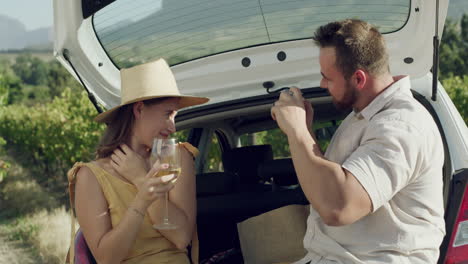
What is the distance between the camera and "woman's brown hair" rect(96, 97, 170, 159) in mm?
2910

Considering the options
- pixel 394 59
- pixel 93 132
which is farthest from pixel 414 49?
pixel 93 132

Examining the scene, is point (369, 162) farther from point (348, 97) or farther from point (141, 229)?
point (141, 229)

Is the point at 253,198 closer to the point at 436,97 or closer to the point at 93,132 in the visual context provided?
the point at 436,97

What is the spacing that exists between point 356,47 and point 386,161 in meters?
0.40

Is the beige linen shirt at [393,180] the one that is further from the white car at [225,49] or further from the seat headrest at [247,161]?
the seat headrest at [247,161]

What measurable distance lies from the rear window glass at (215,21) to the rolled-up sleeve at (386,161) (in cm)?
116

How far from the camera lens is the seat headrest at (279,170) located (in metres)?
3.67

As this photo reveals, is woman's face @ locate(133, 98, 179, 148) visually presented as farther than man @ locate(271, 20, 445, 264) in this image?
Yes

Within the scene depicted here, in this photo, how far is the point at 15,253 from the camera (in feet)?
28.1

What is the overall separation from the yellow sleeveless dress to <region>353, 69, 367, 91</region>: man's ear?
1005mm

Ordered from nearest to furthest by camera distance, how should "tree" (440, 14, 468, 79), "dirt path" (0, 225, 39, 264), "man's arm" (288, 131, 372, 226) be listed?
"man's arm" (288, 131, 372, 226)
"dirt path" (0, 225, 39, 264)
"tree" (440, 14, 468, 79)

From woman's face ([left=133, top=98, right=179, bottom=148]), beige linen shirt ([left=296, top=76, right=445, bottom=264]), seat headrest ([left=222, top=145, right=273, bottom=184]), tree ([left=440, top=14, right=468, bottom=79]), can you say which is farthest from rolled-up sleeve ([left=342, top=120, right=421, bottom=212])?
tree ([left=440, top=14, right=468, bottom=79])

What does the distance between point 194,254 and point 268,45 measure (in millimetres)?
1071

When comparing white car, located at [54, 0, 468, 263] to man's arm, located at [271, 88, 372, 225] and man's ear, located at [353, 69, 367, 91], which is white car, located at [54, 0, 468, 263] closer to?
man's ear, located at [353, 69, 367, 91]
